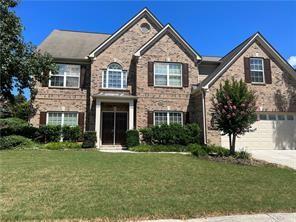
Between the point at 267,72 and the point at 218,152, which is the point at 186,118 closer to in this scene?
the point at 218,152

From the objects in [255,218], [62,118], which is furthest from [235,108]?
[62,118]

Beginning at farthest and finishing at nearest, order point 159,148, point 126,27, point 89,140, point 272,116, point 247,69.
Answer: point 126,27
point 247,69
point 272,116
point 89,140
point 159,148

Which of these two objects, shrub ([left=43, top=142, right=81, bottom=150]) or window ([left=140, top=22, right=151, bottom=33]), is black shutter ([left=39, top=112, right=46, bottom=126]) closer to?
shrub ([left=43, top=142, right=81, bottom=150])

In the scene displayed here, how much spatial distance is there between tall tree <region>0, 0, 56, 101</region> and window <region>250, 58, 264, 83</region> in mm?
13834

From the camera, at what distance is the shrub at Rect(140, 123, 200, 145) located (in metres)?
16.6

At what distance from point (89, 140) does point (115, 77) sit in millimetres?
5307

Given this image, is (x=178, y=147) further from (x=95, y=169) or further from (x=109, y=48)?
(x=109, y=48)

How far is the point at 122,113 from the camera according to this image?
19.1m

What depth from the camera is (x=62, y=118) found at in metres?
18.5

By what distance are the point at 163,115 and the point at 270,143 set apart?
7474 mm

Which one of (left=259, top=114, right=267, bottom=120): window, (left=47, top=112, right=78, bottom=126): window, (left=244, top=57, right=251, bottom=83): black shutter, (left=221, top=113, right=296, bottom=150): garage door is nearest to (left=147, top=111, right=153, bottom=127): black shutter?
(left=221, top=113, right=296, bottom=150): garage door

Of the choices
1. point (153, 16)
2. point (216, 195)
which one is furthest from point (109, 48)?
point (216, 195)

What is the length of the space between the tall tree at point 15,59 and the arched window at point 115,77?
3810 mm

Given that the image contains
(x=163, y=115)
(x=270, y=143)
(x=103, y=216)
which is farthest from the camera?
(x=163, y=115)
